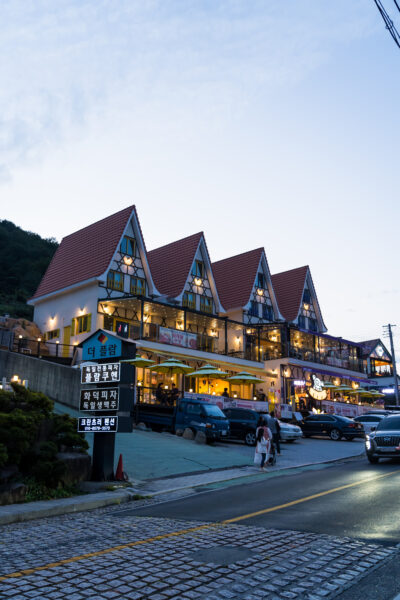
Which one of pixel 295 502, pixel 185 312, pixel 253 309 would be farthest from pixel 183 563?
pixel 253 309

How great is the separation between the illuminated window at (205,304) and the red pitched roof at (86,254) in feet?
31.0

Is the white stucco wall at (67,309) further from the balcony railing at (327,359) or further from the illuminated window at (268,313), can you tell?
the illuminated window at (268,313)

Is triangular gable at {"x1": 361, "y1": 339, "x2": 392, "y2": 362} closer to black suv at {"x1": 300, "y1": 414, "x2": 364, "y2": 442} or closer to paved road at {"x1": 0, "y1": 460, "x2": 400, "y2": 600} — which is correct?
black suv at {"x1": 300, "y1": 414, "x2": 364, "y2": 442}

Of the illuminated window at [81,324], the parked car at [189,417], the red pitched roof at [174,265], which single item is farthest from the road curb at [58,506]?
the red pitched roof at [174,265]

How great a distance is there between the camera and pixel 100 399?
13852 millimetres

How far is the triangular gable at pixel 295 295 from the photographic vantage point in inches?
2066

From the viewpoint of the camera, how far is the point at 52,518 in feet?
31.3

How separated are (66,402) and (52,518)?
1474 centimetres

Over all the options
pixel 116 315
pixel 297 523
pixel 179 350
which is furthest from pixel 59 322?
pixel 297 523

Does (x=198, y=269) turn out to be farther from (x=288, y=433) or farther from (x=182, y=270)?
(x=288, y=433)

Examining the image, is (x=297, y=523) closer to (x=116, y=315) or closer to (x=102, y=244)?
(x=116, y=315)

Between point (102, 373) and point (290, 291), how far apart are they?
42437 mm

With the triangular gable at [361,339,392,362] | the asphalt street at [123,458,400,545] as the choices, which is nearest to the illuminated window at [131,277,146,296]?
the asphalt street at [123,458,400,545]

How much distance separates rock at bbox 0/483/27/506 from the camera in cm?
1034
